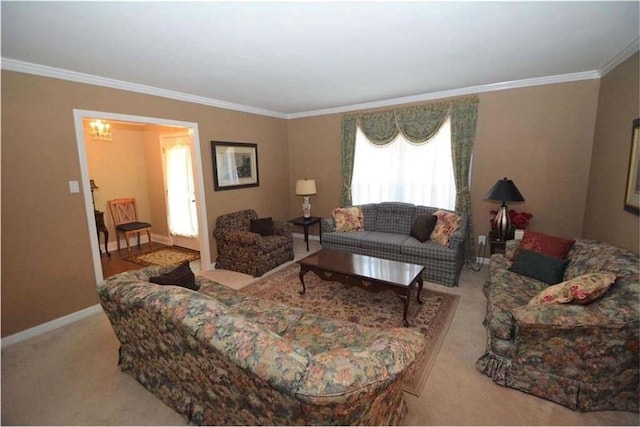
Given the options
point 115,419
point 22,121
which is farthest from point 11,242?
point 115,419

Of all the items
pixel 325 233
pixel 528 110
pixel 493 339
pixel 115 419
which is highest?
pixel 528 110

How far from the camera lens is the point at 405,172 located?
471 centimetres

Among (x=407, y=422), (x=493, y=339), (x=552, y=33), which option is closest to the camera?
(x=407, y=422)

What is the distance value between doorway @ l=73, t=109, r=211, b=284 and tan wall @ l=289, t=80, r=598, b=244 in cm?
409

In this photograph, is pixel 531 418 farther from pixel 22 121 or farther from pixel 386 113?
pixel 22 121

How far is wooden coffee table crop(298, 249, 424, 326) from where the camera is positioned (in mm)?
2709

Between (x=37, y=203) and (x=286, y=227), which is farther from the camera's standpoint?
(x=286, y=227)

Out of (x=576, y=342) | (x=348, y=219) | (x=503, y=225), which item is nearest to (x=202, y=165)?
(x=348, y=219)

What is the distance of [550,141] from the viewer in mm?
3670

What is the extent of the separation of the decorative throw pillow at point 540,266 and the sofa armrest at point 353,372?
2.05 m

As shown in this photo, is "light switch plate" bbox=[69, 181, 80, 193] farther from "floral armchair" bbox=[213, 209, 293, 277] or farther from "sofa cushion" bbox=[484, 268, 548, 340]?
"sofa cushion" bbox=[484, 268, 548, 340]

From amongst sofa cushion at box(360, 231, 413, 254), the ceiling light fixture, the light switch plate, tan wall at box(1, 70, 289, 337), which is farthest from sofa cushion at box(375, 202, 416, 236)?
the ceiling light fixture

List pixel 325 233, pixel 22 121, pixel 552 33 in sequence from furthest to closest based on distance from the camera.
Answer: pixel 325 233, pixel 22 121, pixel 552 33

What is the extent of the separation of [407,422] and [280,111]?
508 cm
